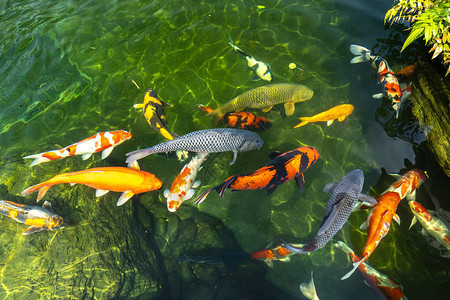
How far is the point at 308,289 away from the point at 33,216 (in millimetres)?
4933

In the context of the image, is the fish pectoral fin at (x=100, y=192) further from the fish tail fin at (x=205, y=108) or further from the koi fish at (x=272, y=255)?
the koi fish at (x=272, y=255)

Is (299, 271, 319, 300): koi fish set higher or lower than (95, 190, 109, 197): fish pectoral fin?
lower

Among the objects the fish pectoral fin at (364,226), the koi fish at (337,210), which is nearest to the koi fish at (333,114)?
the koi fish at (337,210)

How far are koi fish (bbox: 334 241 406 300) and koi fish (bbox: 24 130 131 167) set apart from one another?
5.06 meters

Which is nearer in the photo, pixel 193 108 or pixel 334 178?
pixel 334 178

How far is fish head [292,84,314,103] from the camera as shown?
18.9 feet

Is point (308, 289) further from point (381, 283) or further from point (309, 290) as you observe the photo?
point (381, 283)

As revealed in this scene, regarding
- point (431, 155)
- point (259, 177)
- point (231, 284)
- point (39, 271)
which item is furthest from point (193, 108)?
point (431, 155)

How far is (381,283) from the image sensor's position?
14.0ft

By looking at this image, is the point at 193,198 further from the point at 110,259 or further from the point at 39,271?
the point at 39,271

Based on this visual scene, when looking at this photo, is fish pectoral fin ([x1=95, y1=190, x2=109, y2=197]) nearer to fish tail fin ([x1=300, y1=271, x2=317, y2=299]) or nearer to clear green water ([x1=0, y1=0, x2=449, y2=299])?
clear green water ([x1=0, y1=0, x2=449, y2=299])

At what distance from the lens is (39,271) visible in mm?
4738

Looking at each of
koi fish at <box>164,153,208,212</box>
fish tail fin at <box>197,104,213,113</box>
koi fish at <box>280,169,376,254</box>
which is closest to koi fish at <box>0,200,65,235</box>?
koi fish at <box>164,153,208,212</box>

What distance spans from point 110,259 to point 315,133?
4625 mm
